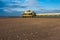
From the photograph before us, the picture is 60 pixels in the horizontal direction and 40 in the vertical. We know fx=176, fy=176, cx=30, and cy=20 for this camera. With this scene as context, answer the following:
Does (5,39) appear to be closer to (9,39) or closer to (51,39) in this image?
(9,39)

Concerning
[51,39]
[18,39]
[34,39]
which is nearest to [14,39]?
[18,39]

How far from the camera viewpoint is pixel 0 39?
4.87 feet

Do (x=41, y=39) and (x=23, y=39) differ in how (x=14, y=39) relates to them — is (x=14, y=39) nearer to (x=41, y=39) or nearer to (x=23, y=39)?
(x=23, y=39)

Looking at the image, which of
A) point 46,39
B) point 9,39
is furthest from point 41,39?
point 9,39

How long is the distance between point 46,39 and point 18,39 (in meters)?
0.23

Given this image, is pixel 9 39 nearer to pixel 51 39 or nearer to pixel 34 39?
pixel 34 39

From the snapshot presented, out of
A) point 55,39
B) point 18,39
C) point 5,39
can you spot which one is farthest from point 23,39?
point 55,39

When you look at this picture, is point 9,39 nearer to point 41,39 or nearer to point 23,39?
point 23,39

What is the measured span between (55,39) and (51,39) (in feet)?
0.11

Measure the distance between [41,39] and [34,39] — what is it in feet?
0.19

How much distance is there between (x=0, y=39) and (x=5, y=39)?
4 centimetres

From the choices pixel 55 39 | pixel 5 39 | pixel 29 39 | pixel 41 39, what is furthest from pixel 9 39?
pixel 55 39

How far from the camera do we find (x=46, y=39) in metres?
1.44

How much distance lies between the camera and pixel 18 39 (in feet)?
4.82
